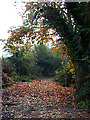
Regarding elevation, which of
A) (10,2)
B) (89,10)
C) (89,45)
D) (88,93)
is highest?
(10,2)

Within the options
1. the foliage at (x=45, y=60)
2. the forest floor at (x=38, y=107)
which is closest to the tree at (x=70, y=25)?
the forest floor at (x=38, y=107)

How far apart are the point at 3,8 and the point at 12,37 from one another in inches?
47.8

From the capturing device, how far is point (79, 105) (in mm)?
4078

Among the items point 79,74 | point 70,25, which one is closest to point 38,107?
point 79,74

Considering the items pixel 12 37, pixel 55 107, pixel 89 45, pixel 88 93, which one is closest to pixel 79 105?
pixel 88 93

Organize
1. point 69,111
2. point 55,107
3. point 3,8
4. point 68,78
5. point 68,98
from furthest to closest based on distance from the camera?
point 68,78 → point 68,98 → point 3,8 → point 55,107 → point 69,111

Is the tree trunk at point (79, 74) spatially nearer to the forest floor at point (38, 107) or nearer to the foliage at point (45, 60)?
the forest floor at point (38, 107)

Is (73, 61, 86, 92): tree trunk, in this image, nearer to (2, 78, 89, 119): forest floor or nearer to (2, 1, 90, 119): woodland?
(2, 1, 90, 119): woodland

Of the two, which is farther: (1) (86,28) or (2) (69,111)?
(1) (86,28)

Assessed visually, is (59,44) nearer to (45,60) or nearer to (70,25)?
(70,25)

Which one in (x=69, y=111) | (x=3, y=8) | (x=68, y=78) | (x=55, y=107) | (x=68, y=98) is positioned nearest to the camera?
(x=69, y=111)

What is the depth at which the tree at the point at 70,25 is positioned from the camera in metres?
4.21

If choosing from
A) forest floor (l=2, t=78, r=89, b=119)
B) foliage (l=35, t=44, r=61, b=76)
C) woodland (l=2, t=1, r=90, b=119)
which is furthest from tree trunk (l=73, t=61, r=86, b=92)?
foliage (l=35, t=44, r=61, b=76)

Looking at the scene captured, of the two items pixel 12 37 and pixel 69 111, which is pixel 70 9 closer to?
pixel 12 37
